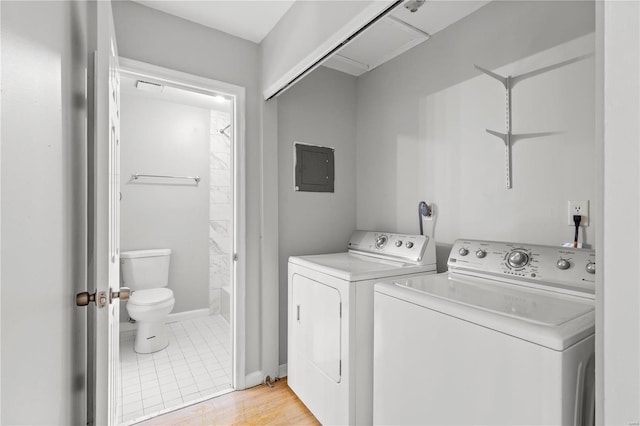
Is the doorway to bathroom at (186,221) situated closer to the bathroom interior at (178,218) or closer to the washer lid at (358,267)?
the bathroom interior at (178,218)

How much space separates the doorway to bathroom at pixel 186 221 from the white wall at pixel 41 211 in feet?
4.06

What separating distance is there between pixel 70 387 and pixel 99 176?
0.60 meters

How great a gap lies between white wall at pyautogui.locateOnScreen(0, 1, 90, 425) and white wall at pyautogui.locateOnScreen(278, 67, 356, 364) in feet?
4.67

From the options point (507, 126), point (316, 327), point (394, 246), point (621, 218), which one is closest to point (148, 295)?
point (316, 327)

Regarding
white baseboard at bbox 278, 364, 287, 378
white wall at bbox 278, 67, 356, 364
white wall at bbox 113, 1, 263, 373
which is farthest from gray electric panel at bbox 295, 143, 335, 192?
white baseboard at bbox 278, 364, 287, 378

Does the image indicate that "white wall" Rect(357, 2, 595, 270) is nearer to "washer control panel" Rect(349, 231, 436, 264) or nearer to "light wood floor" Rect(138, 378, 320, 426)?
"washer control panel" Rect(349, 231, 436, 264)

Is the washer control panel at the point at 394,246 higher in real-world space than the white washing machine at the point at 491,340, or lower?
higher

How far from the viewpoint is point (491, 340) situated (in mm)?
959

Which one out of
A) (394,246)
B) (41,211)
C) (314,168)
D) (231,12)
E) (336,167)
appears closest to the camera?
(41,211)

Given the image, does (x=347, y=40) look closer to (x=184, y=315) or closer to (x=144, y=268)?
(x=144, y=268)

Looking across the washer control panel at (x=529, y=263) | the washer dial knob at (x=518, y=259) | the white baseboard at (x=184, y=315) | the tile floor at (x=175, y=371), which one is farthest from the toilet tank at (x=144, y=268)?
the washer dial knob at (x=518, y=259)

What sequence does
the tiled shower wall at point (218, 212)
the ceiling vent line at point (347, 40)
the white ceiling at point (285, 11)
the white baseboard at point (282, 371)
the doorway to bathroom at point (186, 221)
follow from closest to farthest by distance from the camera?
the ceiling vent line at point (347, 40) → the white ceiling at point (285, 11) → the doorway to bathroom at point (186, 221) → the white baseboard at point (282, 371) → the tiled shower wall at point (218, 212)

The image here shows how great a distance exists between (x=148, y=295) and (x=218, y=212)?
3.86ft

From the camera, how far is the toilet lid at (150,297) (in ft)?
8.53
